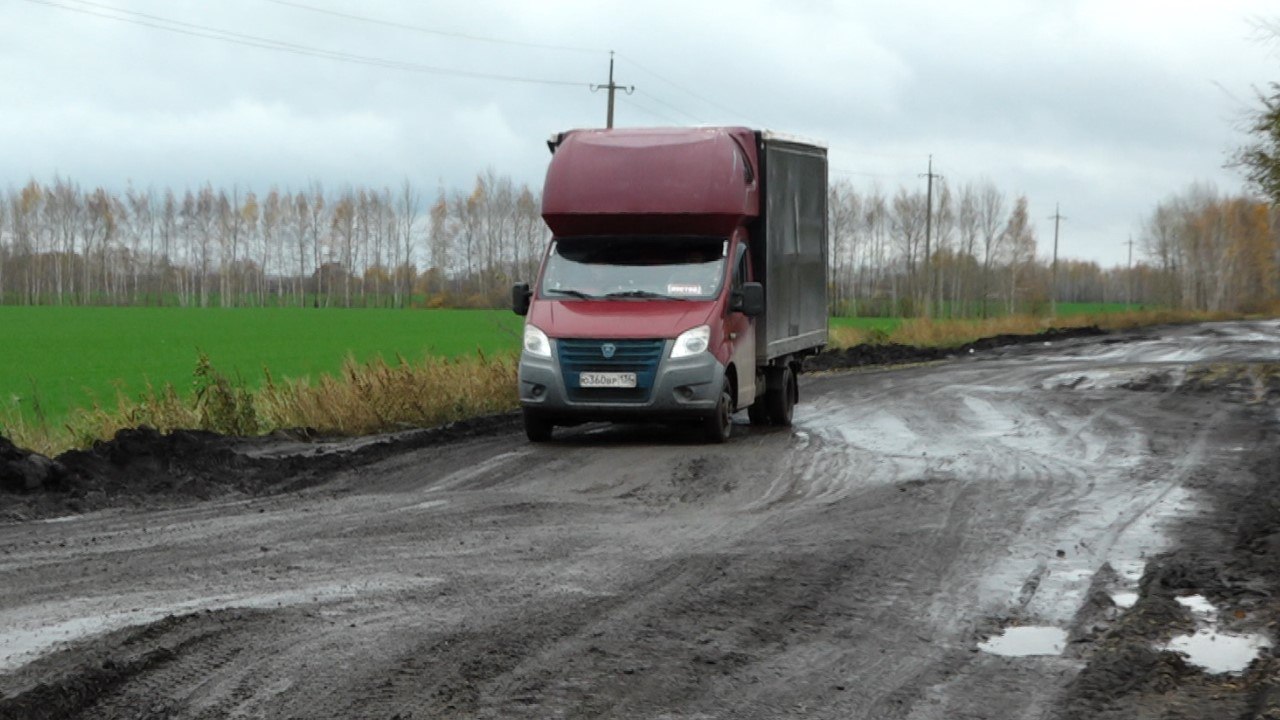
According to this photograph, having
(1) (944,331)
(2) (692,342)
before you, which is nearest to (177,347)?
(1) (944,331)

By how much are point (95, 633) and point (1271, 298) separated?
119 meters

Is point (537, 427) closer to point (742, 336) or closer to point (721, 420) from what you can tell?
point (721, 420)

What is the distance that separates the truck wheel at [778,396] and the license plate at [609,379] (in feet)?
10.2

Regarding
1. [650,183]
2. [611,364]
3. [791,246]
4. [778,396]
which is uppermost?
[650,183]

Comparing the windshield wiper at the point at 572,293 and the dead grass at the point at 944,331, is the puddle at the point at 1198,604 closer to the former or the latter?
the windshield wiper at the point at 572,293

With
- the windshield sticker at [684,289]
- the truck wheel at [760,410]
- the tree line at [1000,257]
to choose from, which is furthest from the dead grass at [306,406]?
the tree line at [1000,257]

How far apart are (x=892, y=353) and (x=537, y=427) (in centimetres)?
2414

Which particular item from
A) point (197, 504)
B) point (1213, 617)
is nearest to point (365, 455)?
point (197, 504)

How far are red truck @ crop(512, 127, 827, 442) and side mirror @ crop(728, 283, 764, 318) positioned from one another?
0.6 inches

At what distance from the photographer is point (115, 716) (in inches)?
216

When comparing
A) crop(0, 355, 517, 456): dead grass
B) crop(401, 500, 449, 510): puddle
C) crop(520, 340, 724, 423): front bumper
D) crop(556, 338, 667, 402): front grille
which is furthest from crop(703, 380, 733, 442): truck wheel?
crop(401, 500, 449, 510): puddle

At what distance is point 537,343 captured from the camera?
1577 cm

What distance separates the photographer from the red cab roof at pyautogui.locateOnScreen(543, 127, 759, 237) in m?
15.9

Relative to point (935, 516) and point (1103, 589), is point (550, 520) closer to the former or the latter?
point (935, 516)
